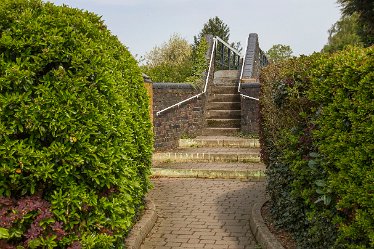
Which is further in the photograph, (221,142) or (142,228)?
(221,142)

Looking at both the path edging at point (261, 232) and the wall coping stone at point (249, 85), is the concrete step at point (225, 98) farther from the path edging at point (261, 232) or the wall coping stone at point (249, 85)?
the path edging at point (261, 232)

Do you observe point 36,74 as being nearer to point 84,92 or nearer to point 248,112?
Result: point 84,92

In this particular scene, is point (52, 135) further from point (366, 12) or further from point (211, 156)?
point (366, 12)

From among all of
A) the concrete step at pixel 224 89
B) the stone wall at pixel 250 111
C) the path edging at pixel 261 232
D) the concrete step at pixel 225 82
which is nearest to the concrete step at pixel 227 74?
the concrete step at pixel 225 82

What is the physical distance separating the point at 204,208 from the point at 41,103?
3.97m

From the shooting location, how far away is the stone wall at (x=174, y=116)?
37.7ft

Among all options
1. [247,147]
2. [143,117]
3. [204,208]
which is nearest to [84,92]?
[143,117]

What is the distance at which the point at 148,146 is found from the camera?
6.79 m

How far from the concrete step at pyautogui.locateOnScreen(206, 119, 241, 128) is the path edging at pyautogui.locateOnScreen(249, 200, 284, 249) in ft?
23.4

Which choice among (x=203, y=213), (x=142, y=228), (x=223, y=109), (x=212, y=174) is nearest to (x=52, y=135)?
(x=142, y=228)

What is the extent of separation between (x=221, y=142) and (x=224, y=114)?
88.4 inches

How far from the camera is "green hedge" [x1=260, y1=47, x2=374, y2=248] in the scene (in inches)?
130

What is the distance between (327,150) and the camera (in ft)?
12.7

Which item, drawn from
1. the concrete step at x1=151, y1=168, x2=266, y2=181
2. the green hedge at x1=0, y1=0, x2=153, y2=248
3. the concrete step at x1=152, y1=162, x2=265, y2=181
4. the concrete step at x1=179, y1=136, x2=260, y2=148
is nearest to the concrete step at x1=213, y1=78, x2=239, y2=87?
the concrete step at x1=179, y1=136, x2=260, y2=148
